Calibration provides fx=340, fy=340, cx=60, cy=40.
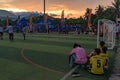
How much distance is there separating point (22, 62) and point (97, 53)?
13.0 ft

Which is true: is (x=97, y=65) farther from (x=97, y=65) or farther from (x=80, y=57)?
(x=80, y=57)

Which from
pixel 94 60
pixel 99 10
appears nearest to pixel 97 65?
pixel 94 60

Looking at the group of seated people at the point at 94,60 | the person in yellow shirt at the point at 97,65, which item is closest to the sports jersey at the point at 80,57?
the group of seated people at the point at 94,60

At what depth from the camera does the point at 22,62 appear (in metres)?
15.7

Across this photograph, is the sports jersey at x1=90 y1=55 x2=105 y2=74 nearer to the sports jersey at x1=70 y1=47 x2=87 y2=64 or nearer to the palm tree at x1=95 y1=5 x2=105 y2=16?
the sports jersey at x1=70 y1=47 x2=87 y2=64

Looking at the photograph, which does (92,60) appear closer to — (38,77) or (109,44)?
(38,77)

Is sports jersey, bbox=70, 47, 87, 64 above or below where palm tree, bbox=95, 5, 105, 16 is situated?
below

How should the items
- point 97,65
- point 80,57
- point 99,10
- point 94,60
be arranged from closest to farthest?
point 97,65 → point 94,60 → point 80,57 → point 99,10

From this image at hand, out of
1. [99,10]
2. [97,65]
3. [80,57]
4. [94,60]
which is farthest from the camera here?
[99,10]

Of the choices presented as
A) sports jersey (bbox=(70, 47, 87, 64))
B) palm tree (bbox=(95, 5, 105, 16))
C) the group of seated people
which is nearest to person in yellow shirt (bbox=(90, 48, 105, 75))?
the group of seated people

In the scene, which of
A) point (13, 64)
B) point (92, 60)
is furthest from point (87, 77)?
point (13, 64)

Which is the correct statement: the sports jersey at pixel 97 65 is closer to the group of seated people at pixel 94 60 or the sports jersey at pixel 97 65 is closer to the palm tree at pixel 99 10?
the group of seated people at pixel 94 60

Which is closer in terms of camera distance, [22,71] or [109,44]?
[22,71]

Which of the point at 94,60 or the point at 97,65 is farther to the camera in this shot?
the point at 94,60
